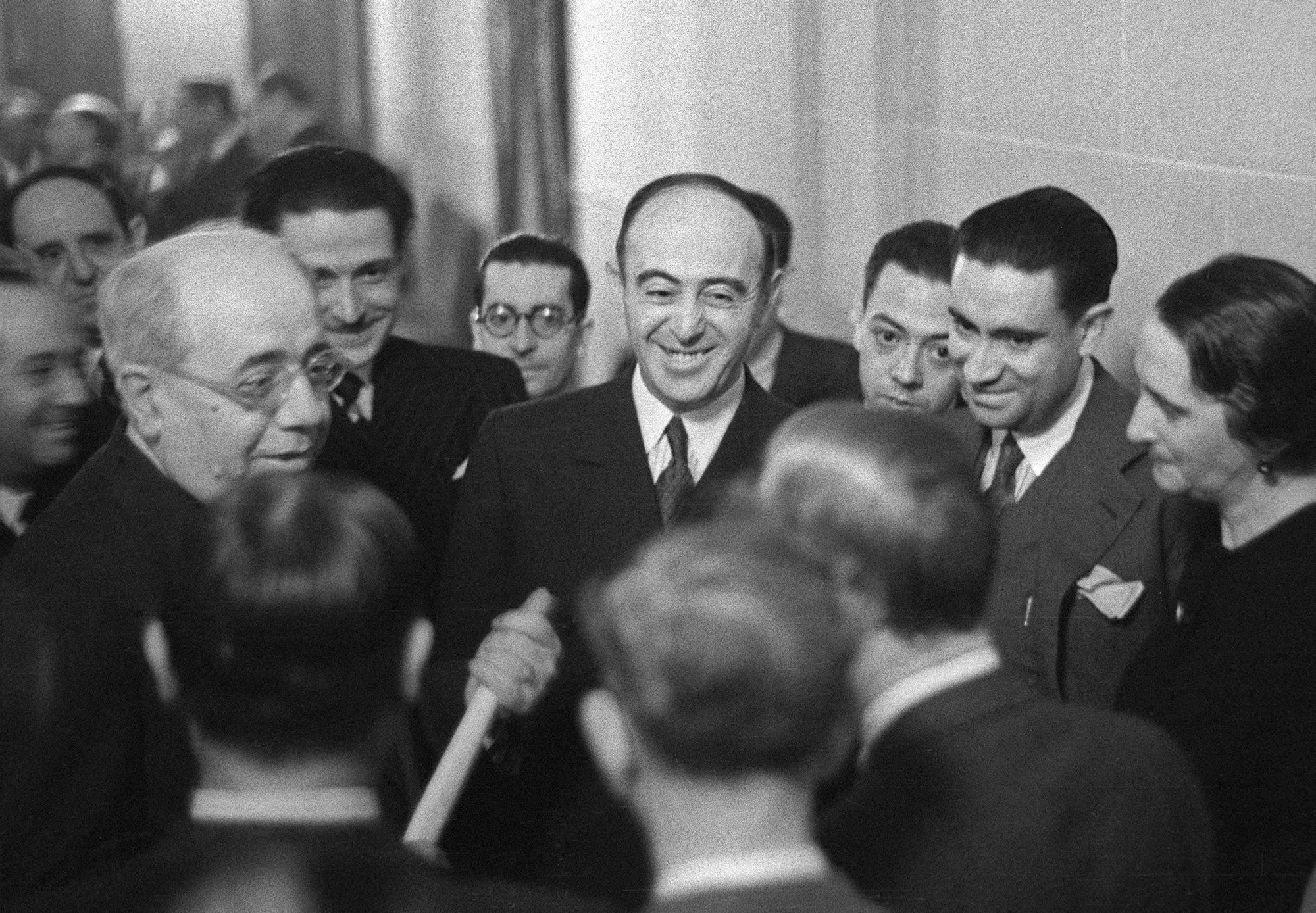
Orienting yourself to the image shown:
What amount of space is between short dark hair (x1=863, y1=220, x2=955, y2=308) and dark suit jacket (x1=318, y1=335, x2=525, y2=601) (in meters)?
0.90

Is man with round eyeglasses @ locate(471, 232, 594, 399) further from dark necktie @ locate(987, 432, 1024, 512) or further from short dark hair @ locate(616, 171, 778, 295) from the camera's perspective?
dark necktie @ locate(987, 432, 1024, 512)

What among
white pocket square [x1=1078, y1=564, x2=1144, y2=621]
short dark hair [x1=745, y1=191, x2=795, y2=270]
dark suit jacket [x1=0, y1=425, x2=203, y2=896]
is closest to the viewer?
dark suit jacket [x1=0, y1=425, x2=203, y2=896]

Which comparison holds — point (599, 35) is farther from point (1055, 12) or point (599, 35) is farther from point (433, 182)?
point (433, 182)

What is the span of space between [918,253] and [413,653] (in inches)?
94.1

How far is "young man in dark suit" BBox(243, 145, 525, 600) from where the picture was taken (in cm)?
403

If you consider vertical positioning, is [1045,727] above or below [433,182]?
above

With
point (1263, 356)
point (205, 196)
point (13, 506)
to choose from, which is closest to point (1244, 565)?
point (1263, 356)

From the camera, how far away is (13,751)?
233 centimetres

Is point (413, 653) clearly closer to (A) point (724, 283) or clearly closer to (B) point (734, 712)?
(B) point (734, 712)

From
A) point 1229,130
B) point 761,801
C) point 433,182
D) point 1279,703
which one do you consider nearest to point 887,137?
point 1229,130

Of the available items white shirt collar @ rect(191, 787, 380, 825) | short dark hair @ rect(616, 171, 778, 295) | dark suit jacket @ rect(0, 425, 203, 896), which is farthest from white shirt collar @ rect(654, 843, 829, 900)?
short dark hair @ rect(616, 171, 778, 295)

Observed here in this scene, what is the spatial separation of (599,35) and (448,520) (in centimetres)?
658

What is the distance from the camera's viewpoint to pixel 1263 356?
2.84 m

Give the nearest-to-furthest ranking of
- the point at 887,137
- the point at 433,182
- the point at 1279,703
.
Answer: the point at 1279,703 < the point at 887,137 < the point at 433,182
